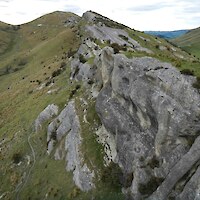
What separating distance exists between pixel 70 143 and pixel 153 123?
1605 cm

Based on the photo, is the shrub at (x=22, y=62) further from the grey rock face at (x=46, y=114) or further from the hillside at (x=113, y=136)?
the grey rock face at (x=46, y=114)

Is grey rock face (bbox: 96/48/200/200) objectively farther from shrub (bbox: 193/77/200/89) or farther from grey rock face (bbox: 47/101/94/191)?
grey rock face (bbox: 47/101/94/191)

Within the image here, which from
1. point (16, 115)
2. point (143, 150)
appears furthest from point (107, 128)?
point (16, 115)

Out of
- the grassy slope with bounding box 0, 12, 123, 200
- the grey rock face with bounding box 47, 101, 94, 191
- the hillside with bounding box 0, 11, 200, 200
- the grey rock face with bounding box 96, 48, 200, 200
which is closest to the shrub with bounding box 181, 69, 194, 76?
the hillside with bounding box 0, 11, 200, 200

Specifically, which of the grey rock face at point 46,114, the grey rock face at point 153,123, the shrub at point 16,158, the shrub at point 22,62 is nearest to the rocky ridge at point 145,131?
the grey rock face at point 153,123

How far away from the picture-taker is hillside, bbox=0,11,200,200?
30.8 metres

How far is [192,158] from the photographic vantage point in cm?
2828

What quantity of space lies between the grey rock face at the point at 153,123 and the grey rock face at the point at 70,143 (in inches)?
210

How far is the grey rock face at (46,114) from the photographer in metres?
57.4

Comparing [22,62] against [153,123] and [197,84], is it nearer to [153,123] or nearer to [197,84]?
[153,123]

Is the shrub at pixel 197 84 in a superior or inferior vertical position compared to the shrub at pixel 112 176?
superior

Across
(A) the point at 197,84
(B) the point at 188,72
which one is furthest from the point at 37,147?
→ (A) the point at 197,84

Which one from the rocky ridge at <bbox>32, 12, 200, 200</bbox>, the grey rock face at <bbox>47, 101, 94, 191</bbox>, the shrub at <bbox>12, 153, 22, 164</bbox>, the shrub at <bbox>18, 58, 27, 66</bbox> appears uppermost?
the rocky ridge at <bbox>32, 12, 200, 200</bbox>

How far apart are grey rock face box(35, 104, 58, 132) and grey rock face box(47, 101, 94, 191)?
13.5 ft
